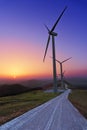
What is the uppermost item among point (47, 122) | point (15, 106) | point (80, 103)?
point (80, 103)

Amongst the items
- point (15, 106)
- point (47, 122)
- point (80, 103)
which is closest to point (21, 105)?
point (15, 106)

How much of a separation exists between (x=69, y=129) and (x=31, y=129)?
238cm

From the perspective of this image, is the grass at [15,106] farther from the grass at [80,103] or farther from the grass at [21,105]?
the grass at [80,103]

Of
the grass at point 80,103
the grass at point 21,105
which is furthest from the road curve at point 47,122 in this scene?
the grass at point 80,103

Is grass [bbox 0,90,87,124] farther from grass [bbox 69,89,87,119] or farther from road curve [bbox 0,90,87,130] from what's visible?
road curve [bbox 0,90,87,130]

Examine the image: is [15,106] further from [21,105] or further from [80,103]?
[80,103]

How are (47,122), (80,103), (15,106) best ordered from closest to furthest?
(47,122)
(15,106)
(80,103)

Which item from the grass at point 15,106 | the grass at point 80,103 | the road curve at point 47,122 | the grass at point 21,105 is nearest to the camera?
the road curve at point 47,122

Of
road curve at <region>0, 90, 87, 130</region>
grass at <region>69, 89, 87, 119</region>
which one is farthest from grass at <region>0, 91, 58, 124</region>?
grass at <region>69, 89, 87, 119</region>

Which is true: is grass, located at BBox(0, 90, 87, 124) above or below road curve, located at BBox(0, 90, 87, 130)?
above

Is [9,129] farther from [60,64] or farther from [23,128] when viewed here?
[60,64]

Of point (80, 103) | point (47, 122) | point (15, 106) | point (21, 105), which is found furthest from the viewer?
point (80, 103)

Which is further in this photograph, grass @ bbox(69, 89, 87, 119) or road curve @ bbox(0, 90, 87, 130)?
grass @ bbox(69, 89, 87, 119)

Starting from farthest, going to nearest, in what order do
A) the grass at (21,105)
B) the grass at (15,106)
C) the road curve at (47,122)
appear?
the grass at (21,105) → the grass at (15,106) → the road curve at (47,122)
